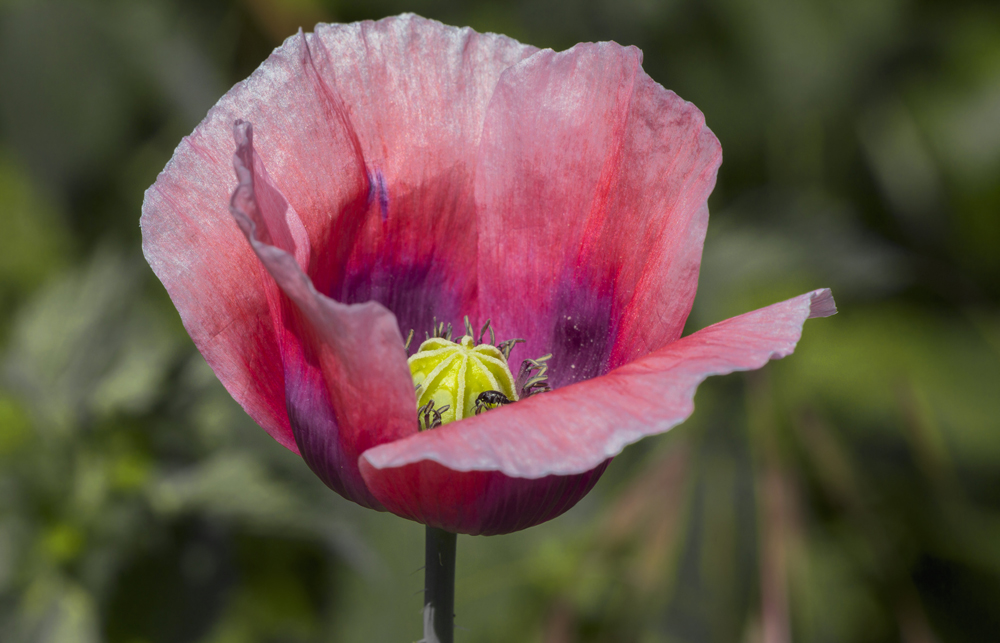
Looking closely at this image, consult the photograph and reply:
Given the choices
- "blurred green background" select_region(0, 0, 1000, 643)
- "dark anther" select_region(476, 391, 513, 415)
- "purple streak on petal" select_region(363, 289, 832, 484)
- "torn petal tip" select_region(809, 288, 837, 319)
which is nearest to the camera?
"purple streak on petal" select_region(363, 289, 832, 484)

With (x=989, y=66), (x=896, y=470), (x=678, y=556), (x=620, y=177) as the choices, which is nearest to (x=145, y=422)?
(x=678, y=556)

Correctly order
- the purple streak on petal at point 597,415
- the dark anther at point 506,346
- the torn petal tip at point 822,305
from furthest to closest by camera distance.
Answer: the dark anther at point 506,346
the torn petal tip at point 822,305
the purple streak on petal at point 597,415

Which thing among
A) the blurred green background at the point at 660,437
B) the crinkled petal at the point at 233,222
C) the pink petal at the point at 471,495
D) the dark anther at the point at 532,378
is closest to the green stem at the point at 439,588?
the pink petal at the point at 471,495

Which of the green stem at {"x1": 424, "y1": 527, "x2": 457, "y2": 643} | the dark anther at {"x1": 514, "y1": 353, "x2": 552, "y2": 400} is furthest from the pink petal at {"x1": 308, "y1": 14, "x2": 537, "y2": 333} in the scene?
the green stem at {"x1": 424, "y1": 527, "x2": 457, "y2": 643}

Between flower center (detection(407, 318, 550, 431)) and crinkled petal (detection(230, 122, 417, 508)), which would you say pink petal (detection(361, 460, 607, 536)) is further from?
flower center (detection(407, 318, 550, 431))

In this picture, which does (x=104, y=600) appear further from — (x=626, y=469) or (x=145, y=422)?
(x=626, y=469)

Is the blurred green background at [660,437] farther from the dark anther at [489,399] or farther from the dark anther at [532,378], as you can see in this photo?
the dark anther at [489,399]

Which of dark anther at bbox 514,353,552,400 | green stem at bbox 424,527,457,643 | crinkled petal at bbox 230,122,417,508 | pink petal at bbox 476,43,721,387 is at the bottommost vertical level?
green stem at bbox 424,527,457,643
